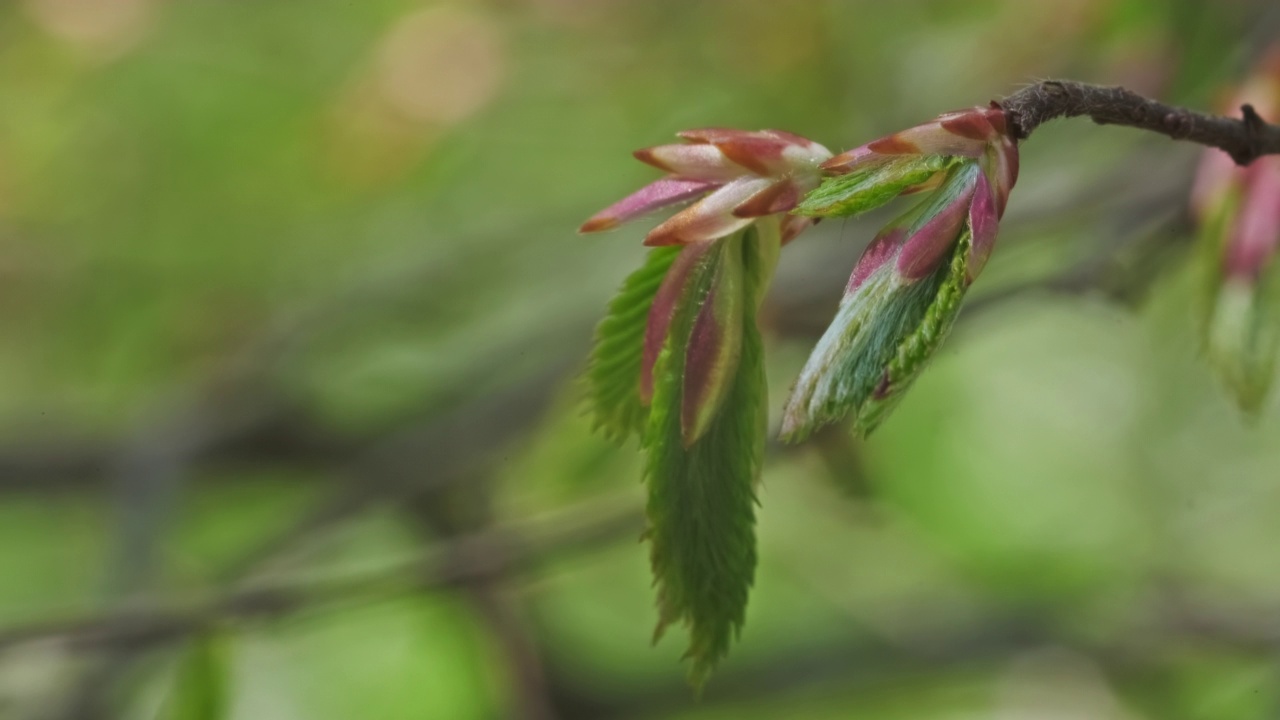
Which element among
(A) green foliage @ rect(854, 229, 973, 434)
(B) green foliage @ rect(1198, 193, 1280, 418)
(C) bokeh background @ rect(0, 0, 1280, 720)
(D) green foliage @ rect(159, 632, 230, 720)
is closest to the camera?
(A) green foliage @ rect(854, 229, 973, 434)

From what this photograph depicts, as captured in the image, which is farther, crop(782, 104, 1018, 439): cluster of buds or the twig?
the twig

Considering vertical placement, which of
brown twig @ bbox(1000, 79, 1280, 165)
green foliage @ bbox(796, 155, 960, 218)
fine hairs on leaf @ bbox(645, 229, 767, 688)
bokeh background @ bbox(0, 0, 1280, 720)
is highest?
bokeh background @ bbox(0, 0, 1280, 720)

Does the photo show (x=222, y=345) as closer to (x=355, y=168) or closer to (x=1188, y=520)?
(x=355, y=168)

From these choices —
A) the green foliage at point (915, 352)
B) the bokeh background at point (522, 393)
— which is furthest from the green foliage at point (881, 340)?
the bokeh background at point (522, 393)

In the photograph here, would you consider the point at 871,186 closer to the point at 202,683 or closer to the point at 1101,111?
the point at 1101,111

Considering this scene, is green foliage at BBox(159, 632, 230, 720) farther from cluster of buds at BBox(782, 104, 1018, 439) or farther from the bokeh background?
cluster of buds at BBox(782, 104, 1018, 439)

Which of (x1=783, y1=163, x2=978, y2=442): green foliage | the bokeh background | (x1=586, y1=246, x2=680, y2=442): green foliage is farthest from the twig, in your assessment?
(x1=783, y1=163, x2=978, y2=442): green foliage

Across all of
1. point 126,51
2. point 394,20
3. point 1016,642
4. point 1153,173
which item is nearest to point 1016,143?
point 1153,173
